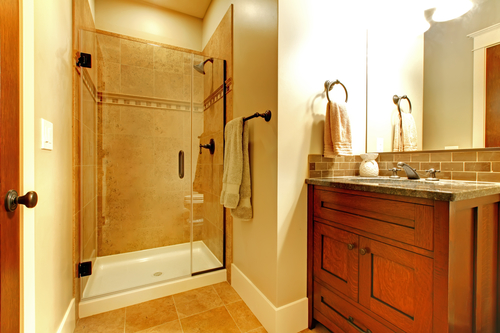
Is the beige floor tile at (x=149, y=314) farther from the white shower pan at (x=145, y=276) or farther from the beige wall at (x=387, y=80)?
the beige wall at (x=387, y=80)

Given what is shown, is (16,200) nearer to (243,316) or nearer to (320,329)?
(243,316)

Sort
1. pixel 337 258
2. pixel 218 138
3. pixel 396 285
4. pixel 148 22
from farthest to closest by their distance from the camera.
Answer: pixel 148 22 < pixel 218 138 < pixel 337 258 < pixel 396 285

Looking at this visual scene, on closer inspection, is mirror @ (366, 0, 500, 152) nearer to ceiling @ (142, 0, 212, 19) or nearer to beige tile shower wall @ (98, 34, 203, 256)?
beige tile shower wall @ (98, 34, 203, 256)

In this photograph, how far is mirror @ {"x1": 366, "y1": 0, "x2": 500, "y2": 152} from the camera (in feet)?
3.96

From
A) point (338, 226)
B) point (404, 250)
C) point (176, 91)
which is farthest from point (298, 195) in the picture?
point (176, 91)

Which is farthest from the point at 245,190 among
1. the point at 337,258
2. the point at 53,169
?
the point at 53,169

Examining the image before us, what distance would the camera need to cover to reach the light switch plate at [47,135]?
36.3 inches

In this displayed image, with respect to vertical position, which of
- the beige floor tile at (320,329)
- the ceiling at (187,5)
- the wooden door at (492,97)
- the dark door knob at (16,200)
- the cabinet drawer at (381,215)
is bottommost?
the beige floor tile at (320,329)

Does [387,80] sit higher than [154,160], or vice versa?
[387,80]

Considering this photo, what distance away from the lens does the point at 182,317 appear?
4.70 feet

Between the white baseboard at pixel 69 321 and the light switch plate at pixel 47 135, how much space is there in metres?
0.92

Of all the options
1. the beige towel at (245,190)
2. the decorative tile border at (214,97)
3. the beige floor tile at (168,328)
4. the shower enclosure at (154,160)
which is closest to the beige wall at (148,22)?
the shower enclosure at (154,160)

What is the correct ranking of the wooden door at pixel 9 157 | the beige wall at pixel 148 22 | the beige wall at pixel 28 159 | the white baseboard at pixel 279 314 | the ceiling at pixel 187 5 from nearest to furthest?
the wooden door at pixel 9 157, the beige wall at pixel 28 159, the white baseboard at pixel 279 314, the beige wall at pixel 148 22, the ceiling at pixel 187 5

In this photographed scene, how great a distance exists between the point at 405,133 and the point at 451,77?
1.28 ft
